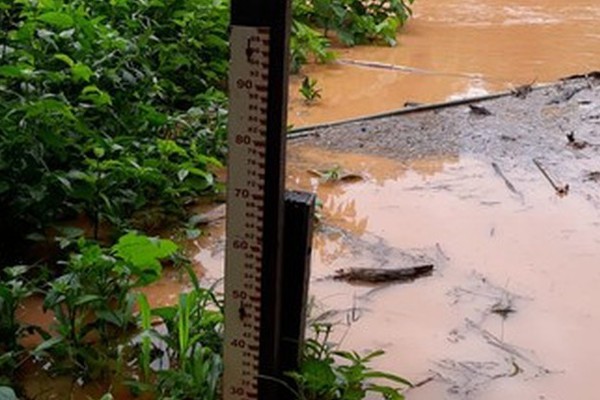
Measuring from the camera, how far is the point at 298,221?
72.8 inches

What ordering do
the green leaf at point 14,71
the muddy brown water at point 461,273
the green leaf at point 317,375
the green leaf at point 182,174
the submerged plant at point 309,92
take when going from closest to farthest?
the green leaf at point 317,375
the muddy brown water at point 461,273
the green leaf at point 14,71
the green leaf at point 182,174
the submerged plant at point 309,92

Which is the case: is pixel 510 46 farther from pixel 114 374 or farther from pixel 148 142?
pixel 114 374

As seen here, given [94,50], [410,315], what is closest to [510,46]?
[94,50]

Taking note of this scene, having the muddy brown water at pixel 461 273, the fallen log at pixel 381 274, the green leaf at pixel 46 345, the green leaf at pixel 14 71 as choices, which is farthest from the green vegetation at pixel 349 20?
the green leaf at pixel 46 345

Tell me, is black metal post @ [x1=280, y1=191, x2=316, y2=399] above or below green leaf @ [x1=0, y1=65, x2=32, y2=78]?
below

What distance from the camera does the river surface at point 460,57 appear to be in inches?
192

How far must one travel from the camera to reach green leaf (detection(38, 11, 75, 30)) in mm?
3480

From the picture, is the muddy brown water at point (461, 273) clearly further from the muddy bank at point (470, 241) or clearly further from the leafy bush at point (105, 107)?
the leafy bush at point (105, 107)

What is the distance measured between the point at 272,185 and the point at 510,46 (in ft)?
16.0

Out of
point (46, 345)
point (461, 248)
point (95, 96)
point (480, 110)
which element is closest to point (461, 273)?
point (461, 248)

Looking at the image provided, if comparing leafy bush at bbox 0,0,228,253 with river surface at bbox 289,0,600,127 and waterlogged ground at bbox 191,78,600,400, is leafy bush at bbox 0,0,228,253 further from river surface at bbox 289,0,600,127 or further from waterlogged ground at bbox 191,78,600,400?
river surface at bbox 289,0,600,127

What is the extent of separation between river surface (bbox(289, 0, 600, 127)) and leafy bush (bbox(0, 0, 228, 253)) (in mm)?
696

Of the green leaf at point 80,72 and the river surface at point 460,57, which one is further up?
the green leaf at point 80,72

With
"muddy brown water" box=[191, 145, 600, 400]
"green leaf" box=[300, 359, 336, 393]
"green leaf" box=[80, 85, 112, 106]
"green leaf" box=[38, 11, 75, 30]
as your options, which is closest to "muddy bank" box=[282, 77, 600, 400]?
"muddy brown water" box=[191, 145, 600, 400]
